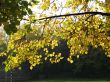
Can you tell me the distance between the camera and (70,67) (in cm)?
4619

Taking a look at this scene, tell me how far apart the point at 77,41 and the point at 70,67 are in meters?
34.3

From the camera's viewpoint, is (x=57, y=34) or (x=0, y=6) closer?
(x=0, y=6)

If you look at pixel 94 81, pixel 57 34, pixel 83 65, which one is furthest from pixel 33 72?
pixel 57 34

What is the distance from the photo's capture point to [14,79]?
43312mm

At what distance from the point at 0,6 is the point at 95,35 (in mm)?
6305

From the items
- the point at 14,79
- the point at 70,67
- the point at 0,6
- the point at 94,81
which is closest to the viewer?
the point at 0,6

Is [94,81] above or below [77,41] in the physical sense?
below

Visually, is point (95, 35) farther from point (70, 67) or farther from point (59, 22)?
point (70, 67)

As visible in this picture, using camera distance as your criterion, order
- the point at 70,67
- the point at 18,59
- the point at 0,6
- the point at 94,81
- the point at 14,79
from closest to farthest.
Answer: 1. the point at 0,6
2. the point at 18,59
3. the point at 94,81
4. the point at 14,79
5. the point at 70,67

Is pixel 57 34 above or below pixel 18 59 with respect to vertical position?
above

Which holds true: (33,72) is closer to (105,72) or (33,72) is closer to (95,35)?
(105,72)

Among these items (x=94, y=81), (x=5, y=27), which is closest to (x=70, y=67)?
(x=94, y=81)

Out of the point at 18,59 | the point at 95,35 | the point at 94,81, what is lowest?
the point at 94,81

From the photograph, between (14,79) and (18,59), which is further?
(14,79)
